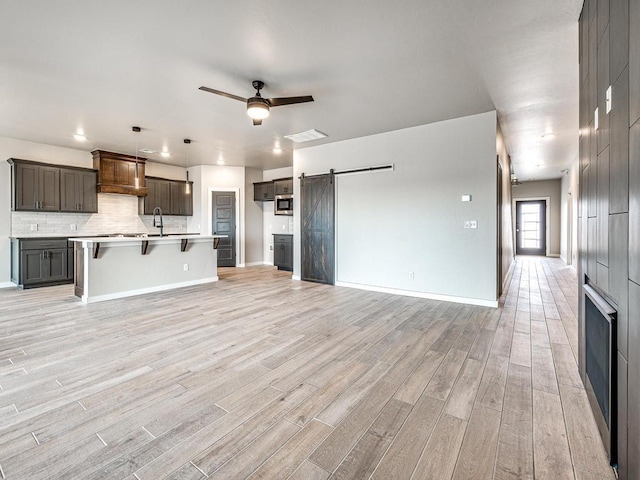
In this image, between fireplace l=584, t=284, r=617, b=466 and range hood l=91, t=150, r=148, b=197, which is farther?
range hood l=91, t=150, r=148, b=197

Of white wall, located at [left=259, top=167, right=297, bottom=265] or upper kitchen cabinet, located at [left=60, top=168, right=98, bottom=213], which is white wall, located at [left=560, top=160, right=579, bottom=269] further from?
upper kitchen cabinet, located at [left=60, top=168, right=98, bottom=213]

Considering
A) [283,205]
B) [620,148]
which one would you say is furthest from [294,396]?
[283,205]

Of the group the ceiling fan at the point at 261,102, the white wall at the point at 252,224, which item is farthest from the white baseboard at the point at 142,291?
the ceiling fan at the point at 261,102

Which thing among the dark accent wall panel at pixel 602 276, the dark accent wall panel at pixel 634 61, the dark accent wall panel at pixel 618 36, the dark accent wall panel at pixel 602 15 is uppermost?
the dark accent wall panel at pixel 602 15

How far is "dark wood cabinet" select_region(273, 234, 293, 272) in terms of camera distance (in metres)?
7.89

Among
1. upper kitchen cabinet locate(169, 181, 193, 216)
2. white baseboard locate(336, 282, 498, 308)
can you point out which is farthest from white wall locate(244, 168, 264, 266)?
white baseboard locate(336, 282, 498, 308)

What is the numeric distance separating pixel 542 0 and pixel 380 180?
130 inches

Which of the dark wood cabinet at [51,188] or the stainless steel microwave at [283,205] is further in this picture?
the stainless steel microwave at [283,205]

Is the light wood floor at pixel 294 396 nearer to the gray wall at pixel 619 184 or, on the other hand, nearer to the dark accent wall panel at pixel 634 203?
the gray wall at pixel 619 184

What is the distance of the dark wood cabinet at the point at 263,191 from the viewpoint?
870 centimetres

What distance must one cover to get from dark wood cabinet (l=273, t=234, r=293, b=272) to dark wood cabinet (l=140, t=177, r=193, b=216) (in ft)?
8.18

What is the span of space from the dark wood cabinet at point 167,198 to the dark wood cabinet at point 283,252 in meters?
2.49

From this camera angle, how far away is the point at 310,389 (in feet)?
7.27

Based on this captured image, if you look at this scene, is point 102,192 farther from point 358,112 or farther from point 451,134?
point 451,134
